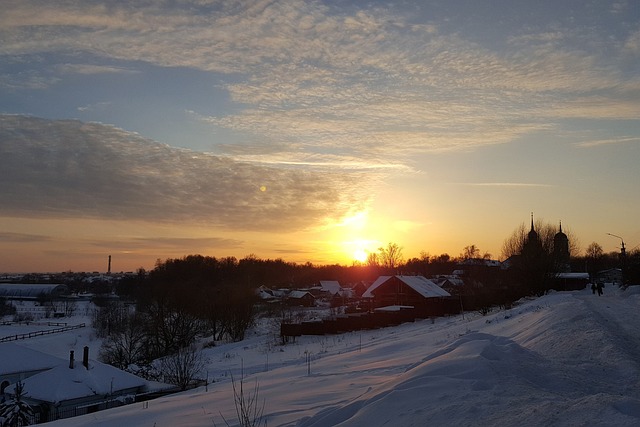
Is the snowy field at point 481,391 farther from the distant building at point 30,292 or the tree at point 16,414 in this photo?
the distant building at point 30,292

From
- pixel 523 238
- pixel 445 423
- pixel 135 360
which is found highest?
pixel 523 238

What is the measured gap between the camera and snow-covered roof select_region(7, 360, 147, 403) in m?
24.1

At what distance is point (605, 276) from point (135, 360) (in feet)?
319

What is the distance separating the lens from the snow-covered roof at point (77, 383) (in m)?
24.1

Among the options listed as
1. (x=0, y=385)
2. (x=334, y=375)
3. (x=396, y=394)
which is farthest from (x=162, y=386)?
(x=396, y=394)

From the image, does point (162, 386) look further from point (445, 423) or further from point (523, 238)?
point (523, 238)

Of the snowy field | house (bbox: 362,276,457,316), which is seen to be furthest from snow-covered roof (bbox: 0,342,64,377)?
house (bbox: 362,276,457,316)

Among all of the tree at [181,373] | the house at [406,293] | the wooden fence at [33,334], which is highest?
the house at [406,293]

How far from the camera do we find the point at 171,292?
56.9 metres

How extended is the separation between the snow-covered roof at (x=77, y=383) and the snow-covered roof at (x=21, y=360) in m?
3.34

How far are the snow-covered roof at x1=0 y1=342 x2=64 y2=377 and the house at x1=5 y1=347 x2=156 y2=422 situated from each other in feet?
10.9

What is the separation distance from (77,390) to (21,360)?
8.86 meters

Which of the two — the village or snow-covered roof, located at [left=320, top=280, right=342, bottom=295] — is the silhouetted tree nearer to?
the village

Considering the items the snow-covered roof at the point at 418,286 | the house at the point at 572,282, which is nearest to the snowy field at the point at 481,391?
the snow-covered roof at the point at 418,286
